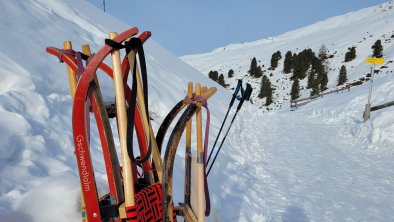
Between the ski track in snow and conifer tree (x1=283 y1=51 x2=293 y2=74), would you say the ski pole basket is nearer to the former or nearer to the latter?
the ski track in snow

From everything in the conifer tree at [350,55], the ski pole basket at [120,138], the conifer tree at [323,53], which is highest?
the conifer tree at [323,53]

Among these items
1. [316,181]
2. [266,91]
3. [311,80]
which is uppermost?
[311,80]

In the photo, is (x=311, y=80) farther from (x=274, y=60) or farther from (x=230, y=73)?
(x=230, y=73)

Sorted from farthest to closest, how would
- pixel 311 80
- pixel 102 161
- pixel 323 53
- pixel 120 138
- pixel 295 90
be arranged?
pixel 323 53
pixel 311 80
pixel 295 90
pixel 102 161
pixel 120 138

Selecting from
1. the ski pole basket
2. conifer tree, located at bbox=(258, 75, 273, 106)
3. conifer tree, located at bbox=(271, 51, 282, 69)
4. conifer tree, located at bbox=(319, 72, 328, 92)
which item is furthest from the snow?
conifer tree, located at bbox=(271, 51, 282, 69)

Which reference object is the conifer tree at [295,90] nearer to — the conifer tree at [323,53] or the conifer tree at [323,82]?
the conifer tree at [323,82]

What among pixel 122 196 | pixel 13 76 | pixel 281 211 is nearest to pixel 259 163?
pixel 281 211

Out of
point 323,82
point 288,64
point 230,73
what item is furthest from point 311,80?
point 230,73

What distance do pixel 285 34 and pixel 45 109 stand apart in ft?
353

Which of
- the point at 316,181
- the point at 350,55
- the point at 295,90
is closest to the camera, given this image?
the point at 316,181

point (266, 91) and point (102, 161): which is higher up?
point (102, 161)

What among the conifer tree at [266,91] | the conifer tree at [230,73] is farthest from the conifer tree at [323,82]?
the conifer tree at [230,73]

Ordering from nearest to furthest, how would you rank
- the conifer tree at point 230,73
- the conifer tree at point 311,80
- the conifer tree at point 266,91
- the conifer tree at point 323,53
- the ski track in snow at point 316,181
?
the ski track in snow at point 316,181 < the conifer tree at point 311,80 < the conifer tree at point 266,91 < the conifer tree at point 323,53 < the conifer tree at point 230,73

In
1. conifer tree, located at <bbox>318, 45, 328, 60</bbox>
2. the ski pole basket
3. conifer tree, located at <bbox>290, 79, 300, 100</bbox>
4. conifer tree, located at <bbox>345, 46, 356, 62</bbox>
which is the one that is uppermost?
conifer tree, located at <bbox>318, 45, 328, 60</bbox>
